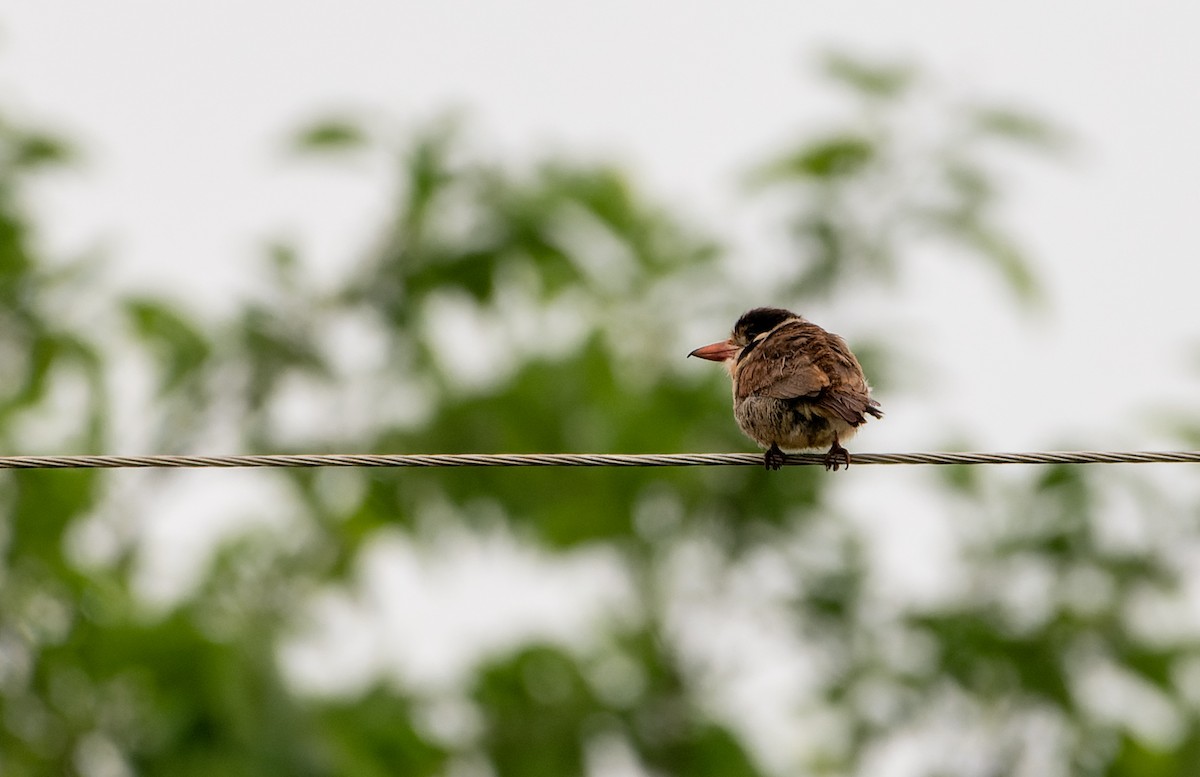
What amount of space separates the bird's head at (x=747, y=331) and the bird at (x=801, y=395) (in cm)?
37

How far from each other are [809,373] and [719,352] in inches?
46.2

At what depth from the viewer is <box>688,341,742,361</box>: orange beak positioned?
7195mm

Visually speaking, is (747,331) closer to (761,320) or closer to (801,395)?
(761,320)

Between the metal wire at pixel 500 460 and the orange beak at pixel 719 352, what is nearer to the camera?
the metal wire at pixel 500 460

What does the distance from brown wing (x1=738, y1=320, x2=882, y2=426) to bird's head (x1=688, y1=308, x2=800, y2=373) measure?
0.33 meters

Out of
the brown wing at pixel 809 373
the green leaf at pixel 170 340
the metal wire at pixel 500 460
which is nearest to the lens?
the metal wire at pixel 500 460

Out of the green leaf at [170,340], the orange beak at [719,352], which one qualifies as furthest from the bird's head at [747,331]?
the green leaf at [170,340]

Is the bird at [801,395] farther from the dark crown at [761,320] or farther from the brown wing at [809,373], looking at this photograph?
the dark crown at [761,320]

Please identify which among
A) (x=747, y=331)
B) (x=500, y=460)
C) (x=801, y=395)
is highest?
(x=747, y=331)

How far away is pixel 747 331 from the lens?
7316mm

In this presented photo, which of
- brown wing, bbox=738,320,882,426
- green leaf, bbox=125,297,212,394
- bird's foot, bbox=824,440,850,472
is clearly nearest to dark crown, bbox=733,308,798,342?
brown wing, bbox=738,320,882,426

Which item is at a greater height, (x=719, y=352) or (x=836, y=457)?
(x=719, y=352)

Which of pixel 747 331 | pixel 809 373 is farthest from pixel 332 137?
pixel 809 373

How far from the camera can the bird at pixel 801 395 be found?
592 centimetres
